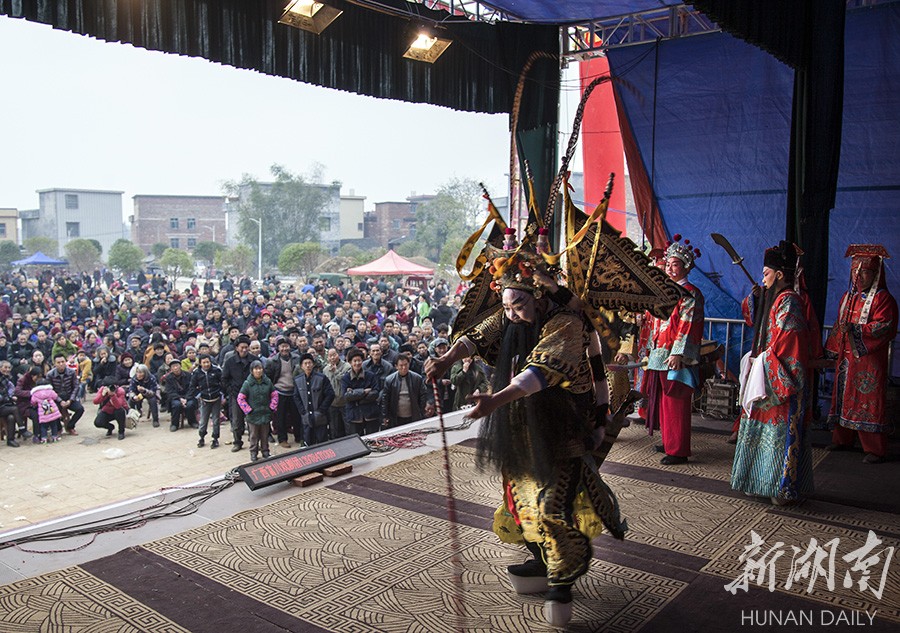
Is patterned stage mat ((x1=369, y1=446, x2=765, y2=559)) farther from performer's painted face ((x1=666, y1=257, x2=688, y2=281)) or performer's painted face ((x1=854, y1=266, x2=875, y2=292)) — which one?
performer's painted face ((x1=854, y1=266, x2=875, y2=292))

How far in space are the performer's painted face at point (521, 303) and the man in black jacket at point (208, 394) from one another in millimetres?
6366

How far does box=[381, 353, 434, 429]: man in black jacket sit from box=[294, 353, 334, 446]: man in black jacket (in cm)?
63

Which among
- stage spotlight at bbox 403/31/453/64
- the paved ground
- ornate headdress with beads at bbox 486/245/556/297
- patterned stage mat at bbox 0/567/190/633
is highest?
stage spotlight at bbox 403/31/453/64

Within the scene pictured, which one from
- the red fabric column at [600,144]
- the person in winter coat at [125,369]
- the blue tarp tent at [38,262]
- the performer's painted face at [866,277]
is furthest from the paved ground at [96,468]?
the blue tarp tent at [38,262]

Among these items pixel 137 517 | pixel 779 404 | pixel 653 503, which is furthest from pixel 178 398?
pixel 779 404

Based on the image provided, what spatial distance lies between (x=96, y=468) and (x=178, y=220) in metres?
24.8

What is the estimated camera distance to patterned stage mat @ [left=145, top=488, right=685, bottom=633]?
3.13 m

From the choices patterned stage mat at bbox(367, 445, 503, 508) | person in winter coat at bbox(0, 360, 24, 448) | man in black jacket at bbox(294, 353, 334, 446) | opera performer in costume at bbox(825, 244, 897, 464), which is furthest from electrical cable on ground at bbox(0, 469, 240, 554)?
person in winter coat at bbox(0, 360, 24, 448)

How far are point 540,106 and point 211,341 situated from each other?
240 inches

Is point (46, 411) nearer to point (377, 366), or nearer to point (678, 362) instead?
point (377, 366)

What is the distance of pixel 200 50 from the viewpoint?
5.18m

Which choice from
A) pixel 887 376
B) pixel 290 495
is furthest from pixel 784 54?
pixel 290 495

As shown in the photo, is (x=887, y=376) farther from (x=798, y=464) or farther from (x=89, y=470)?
(x=89, y=470)

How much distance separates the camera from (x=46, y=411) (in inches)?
358
